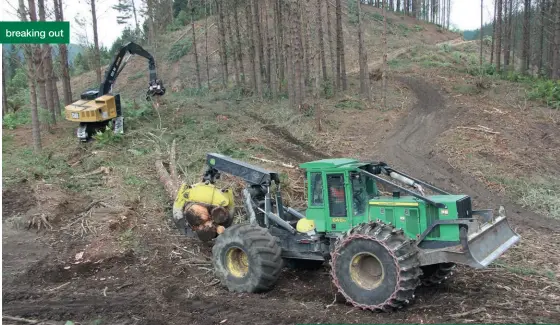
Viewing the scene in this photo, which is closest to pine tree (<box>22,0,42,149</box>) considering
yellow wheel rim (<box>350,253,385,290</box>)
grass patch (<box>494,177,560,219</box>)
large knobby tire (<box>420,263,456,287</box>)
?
yellow wheel rim (<box>350,253,385,290</box>)

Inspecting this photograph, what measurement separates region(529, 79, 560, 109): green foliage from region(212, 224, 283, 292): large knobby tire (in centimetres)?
1951

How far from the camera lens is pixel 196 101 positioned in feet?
87.8

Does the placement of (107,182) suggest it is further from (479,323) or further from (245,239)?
(479,323)

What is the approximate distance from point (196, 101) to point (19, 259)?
59.6ft

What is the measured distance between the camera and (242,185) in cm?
1257

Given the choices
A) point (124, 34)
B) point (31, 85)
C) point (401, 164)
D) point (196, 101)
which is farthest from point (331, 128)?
point (124, 34)

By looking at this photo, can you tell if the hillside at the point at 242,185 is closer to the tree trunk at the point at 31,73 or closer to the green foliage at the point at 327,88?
the tree trunk at the point at 31,73

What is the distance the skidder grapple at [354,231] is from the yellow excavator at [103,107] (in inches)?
375

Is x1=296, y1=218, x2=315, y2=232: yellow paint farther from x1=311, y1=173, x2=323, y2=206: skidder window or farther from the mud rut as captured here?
the mud rut

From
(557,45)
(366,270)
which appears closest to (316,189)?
(366,270)

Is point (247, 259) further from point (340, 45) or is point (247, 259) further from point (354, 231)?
point (340, 45)

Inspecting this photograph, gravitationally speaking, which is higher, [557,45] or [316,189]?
[557,45]

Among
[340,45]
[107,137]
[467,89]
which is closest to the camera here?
[107,137]

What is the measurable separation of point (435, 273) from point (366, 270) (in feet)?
4.44
